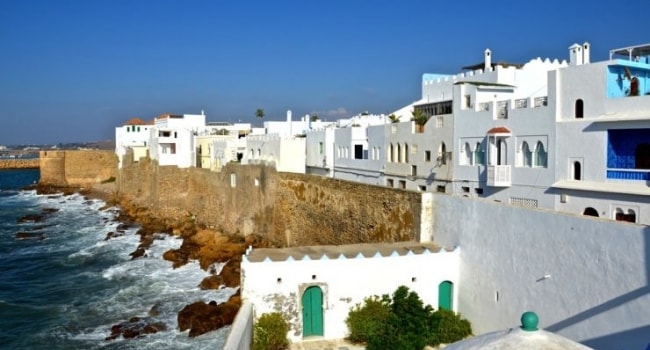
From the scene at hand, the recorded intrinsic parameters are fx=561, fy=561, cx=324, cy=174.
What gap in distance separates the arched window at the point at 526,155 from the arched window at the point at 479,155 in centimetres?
181

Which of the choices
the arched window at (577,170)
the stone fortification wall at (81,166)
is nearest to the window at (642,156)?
the arched window at (577,170)

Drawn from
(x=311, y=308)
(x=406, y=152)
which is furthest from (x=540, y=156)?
(x=311, y=308)

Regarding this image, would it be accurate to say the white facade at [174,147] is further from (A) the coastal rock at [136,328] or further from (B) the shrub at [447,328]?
(B) the shrub at [447,328]

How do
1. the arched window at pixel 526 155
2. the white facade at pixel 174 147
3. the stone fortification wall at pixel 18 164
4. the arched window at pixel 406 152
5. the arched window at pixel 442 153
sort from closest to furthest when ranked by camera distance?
the arched window at pixel 526 155 → the arched window at pixel 442 153 → the arched window at pixel 406 152 → the white facade at pixel 174 147 → the stone fortification wall at pixel 18 164

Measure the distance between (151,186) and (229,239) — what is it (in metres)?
13.8

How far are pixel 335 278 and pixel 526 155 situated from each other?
7.38 metres

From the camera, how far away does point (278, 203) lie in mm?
26312

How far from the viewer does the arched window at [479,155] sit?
60.1ft

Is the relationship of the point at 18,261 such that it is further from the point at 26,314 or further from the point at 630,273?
the point at 630,273

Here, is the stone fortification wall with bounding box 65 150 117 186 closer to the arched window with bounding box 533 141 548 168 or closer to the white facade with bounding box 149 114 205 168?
the white facade with bounding box 149 114 205 168

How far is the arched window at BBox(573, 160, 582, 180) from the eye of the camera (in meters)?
14.5

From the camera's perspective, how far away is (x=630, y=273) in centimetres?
875

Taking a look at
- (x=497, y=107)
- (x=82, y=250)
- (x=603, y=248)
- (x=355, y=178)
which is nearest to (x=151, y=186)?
(x=82, y=250)

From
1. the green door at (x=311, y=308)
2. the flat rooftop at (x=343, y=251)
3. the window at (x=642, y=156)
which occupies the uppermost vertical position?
the window at (x=642, y=156)
